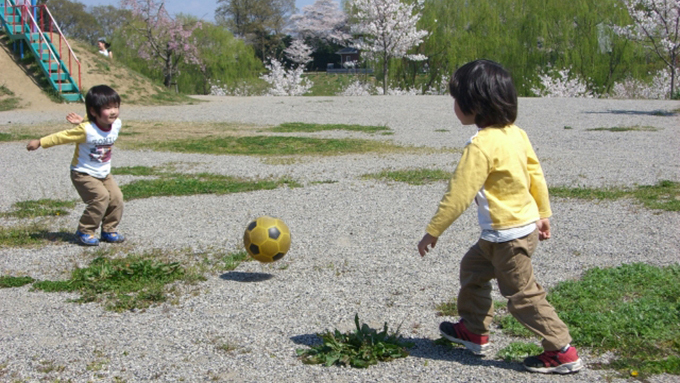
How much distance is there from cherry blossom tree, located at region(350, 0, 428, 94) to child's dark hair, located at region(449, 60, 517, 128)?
3595 cm

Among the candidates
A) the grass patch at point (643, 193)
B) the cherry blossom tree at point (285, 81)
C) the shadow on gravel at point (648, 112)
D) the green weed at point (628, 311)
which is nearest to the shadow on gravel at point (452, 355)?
the green weed at point (628, 311)

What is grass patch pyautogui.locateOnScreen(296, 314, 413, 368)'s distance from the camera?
11.5ft

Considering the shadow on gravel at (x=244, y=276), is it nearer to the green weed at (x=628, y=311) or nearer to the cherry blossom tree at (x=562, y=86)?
the green weed at (x=628, y=311)

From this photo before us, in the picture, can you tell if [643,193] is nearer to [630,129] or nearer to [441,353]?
[441,353]

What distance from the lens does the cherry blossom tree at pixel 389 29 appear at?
1524 inches

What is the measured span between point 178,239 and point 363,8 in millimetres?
35692

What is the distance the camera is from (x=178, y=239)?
645cm

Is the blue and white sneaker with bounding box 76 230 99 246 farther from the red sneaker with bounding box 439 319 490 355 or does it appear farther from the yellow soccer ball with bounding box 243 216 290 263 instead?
the red sneaker with bounding box 439 319 490 355

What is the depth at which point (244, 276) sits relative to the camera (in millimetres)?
5211

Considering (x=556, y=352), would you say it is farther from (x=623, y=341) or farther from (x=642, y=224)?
(x=642, y=224)

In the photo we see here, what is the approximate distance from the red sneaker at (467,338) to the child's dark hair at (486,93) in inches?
45.9

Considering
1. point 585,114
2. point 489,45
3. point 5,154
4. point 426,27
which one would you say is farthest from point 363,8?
point 5,154

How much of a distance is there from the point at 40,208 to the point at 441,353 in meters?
6.09

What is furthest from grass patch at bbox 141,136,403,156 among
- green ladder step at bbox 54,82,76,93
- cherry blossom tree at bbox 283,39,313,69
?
cherry blossom tree at bbox 283,39,313,69
